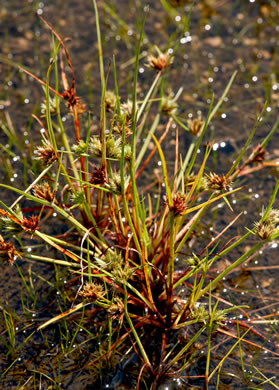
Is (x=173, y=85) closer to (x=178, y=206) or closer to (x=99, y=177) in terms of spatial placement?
(x=99, y=177)

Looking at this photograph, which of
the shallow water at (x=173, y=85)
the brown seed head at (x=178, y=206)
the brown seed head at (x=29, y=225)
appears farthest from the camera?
the shallow water at (x=173, y=85)

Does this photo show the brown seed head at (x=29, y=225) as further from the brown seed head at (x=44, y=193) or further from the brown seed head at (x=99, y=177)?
the brown seed head at (x=99, y=177)

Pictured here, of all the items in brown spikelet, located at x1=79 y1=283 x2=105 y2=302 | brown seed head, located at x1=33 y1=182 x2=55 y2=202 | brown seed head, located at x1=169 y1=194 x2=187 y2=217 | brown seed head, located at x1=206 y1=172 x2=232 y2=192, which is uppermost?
brown seed head, located at x1=169 y1=194 x2=187 y2=217

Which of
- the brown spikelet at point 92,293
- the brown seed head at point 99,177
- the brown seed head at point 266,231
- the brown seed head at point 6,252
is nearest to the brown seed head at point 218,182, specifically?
the brown seed head at point 266,231

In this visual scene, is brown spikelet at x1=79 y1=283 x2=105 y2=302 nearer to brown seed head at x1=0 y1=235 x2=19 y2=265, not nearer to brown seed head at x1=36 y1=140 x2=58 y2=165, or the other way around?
brown seed head at x1=0 y1=235 x2=19 y2=265

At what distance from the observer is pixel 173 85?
2.54 metres

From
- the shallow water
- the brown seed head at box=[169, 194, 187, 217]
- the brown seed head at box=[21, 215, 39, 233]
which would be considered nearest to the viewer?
the brown seed head at box=[169, 194, 187, 217]

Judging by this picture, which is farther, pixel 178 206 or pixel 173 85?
pixel 173 85

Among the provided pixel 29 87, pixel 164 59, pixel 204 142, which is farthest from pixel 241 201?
pixel 29 87

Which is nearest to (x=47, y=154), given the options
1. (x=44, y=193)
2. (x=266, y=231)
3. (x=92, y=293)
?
(x=44, y=193)

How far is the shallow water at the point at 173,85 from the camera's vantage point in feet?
5.15

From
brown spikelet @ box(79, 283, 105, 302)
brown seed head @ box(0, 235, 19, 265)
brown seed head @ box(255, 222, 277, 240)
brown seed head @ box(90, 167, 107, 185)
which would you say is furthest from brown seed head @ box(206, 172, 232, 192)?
brown seed head @ box(0, 235, 19, 265)

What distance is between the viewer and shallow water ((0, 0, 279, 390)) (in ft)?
5.15

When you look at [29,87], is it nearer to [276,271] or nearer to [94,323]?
[94,323]
